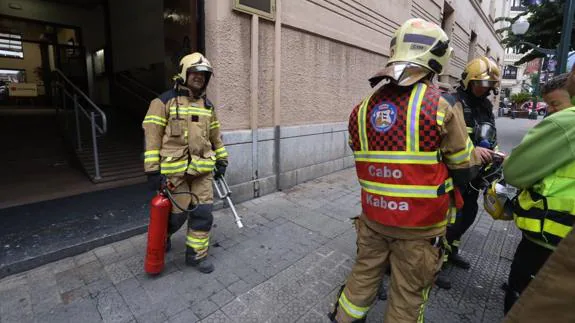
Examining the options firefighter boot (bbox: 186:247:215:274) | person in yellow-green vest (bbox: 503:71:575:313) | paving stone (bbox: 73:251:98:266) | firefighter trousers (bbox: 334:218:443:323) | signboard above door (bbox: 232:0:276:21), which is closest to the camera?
person in yellow-green vest (bbox: 503:71:575:313)

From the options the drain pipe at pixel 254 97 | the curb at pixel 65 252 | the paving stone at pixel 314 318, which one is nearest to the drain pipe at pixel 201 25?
the drain pipe at pixel 254 97

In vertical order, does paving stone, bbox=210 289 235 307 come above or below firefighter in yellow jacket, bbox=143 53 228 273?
below

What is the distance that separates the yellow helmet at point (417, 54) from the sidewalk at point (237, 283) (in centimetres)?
178

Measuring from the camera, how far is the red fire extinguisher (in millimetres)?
2559

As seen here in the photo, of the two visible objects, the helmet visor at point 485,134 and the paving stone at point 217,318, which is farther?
the helmet visor at point 485,134

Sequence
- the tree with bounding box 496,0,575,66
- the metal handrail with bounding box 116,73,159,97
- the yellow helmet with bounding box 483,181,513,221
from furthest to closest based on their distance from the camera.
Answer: the tree with bounding box 496,0,575,66 → the metal handrail with bounding box 116,73,159,97 → the yellow helmet with bounding box 483,181,513,221

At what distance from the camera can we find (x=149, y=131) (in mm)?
2670

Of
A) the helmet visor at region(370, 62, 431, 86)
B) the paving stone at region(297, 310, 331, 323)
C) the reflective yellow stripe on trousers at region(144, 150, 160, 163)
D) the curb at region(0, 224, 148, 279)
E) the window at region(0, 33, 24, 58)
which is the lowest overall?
the paving stone at region(297, 310, 331, 323)

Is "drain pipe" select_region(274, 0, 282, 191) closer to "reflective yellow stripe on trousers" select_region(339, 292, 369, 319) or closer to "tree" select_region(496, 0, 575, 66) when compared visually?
"reflective yellow stripe on trousers" select_region(339, 292, 369, 319)

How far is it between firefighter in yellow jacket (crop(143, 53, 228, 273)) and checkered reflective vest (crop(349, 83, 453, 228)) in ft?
5.45

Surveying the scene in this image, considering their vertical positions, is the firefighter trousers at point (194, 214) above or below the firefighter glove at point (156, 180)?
below

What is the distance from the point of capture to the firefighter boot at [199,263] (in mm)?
2818

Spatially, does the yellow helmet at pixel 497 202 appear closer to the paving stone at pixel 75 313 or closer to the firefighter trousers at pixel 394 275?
the firefighter trousers at pixel 394 275

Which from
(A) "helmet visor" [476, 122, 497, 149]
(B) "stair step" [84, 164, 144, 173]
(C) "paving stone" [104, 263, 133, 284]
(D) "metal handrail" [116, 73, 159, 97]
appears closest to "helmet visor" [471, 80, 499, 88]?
(A) "helmet visor" [476, 122, 497, 149]
